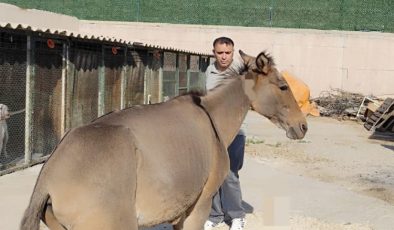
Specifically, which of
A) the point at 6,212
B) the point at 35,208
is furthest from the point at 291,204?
the point at 35,208

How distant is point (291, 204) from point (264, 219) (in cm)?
146

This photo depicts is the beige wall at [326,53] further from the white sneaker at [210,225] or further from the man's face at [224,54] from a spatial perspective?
the man's face at [224,54]

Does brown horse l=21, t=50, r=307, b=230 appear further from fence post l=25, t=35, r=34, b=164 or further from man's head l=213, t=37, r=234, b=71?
fence post l=25, t=35, r=34, b=164

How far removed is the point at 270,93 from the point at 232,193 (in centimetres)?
162

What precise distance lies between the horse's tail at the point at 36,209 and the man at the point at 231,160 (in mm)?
2448

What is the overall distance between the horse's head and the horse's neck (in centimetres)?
10

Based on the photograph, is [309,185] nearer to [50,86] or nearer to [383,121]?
[50,86]

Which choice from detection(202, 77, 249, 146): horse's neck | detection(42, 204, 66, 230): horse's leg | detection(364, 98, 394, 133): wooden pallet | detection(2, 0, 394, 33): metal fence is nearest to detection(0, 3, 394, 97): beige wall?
detection(2, 0, 394, 33): metal fence

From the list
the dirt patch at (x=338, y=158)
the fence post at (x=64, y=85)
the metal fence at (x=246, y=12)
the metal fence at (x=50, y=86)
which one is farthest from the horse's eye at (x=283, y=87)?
the metal fence at (x=246, y=12)

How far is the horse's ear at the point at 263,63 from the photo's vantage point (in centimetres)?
496

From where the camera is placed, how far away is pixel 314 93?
2569 cm

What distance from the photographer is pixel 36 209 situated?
10.6 feet

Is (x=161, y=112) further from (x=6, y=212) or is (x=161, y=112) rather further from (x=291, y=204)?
(x=291, y=204)

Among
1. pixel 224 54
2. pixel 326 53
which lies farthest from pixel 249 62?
pixel 326 53
